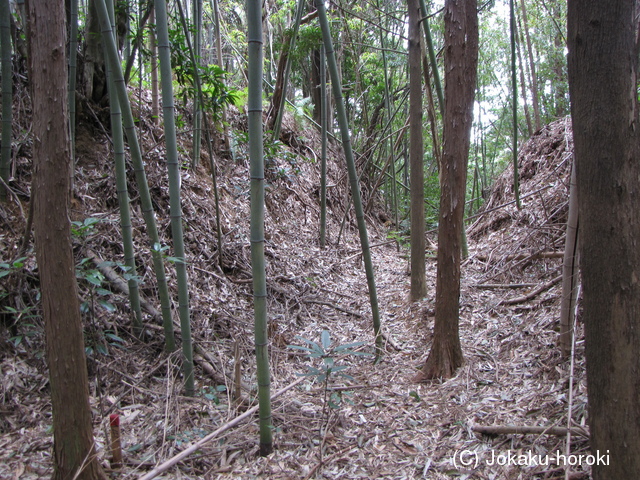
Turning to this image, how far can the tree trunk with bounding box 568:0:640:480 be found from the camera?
132 cm

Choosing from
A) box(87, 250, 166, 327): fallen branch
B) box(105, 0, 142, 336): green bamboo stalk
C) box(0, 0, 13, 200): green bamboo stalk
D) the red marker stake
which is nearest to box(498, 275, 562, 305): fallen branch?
box(87, 250, 166, 327): fallen branch

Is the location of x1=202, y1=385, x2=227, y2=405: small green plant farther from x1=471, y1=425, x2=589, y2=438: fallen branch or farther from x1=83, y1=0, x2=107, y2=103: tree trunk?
x1=83, y1=0, x2=107, y2=103: tree trunk

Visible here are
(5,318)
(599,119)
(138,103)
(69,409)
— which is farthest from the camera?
(138,103)

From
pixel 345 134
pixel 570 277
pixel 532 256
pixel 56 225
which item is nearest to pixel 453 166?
pixel 345 134

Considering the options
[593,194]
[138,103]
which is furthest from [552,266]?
[138,103]

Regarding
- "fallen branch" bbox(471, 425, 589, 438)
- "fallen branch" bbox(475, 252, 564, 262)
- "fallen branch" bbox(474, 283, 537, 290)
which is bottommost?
"fallen branch" bbox(471, 425, 589, 438)

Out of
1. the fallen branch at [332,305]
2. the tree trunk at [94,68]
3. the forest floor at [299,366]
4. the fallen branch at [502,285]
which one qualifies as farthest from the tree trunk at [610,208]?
the tree trunk at [94,68]

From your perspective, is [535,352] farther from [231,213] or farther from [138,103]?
[138,103]

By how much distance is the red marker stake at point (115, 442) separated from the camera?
69.8 inches

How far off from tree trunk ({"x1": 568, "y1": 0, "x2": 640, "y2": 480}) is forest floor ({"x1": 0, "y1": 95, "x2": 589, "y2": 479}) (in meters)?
0.43

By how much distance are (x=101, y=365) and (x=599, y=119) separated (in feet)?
8.55

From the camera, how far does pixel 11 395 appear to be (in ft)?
7.13

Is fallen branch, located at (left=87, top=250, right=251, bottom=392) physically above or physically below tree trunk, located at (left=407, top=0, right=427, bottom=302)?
below

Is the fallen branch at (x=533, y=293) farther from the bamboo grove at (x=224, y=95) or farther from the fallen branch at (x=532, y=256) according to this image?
the bamboo grove at (x=224, y=95)
